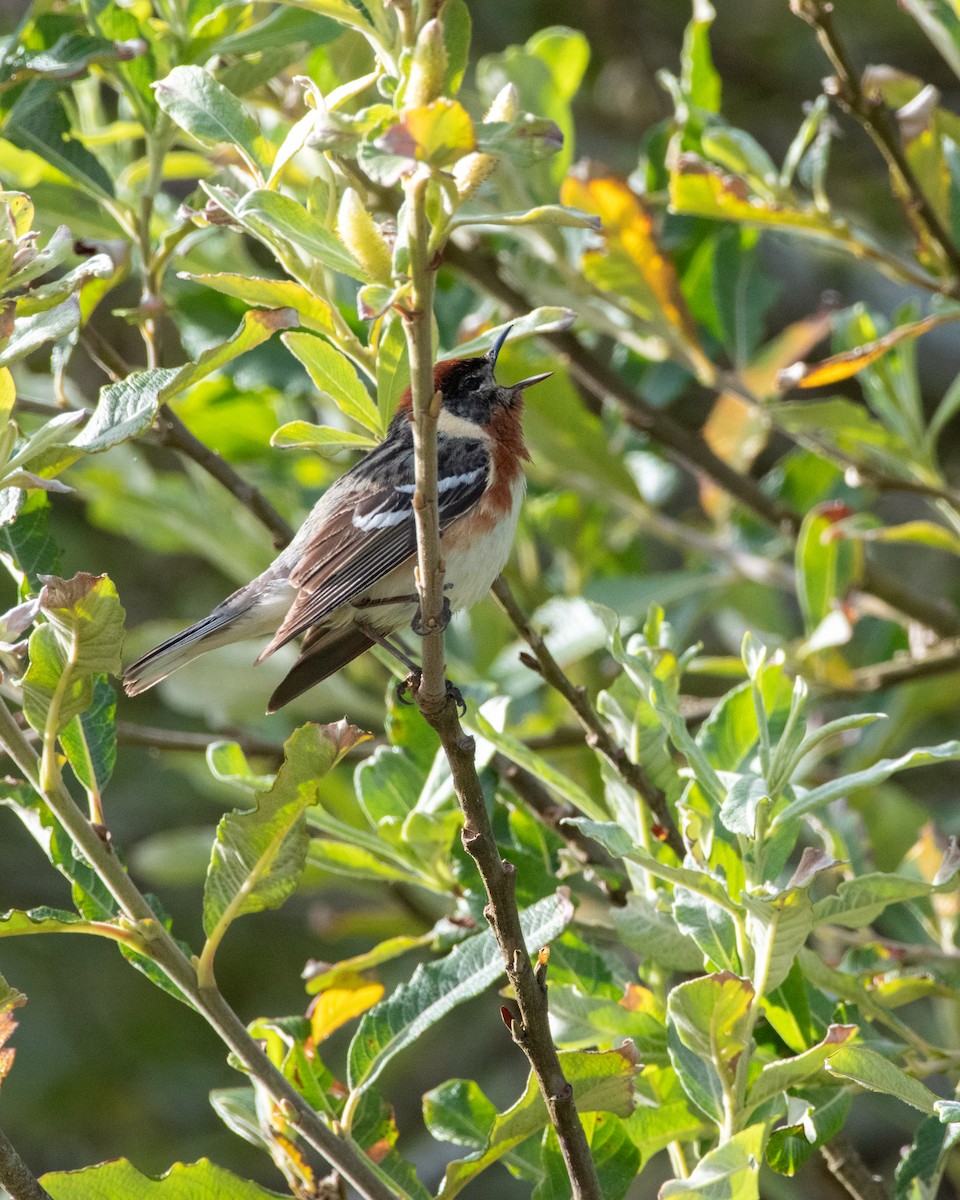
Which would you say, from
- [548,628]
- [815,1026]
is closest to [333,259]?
[815,1026]

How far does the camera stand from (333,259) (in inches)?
66.3

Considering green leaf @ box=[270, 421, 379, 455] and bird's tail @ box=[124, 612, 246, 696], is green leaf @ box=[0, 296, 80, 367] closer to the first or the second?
green leaf @ box=[270, 421, 379, 455]

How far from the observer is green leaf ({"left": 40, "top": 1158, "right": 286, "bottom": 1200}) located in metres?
1.95

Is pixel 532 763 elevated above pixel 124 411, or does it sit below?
below

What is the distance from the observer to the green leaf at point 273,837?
1.93 meters

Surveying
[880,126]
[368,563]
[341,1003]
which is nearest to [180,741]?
[368,563]

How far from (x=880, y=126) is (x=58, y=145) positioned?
1748 millimetres

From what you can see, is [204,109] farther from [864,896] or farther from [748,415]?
[748,415]

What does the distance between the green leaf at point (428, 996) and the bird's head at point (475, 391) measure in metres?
1.62

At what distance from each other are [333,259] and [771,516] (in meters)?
2.44

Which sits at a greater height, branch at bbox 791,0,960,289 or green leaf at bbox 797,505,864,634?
branch at bbox 791,0,960,289

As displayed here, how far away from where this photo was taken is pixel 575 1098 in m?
1.95

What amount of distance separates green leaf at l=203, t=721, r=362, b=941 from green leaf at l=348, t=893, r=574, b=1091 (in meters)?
0.28

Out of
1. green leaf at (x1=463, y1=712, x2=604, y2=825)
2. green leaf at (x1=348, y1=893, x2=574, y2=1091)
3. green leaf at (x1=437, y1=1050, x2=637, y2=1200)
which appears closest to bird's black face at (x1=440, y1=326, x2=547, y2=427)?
green leaf at (x1=463, y1=712, x2=604, y2=825)
